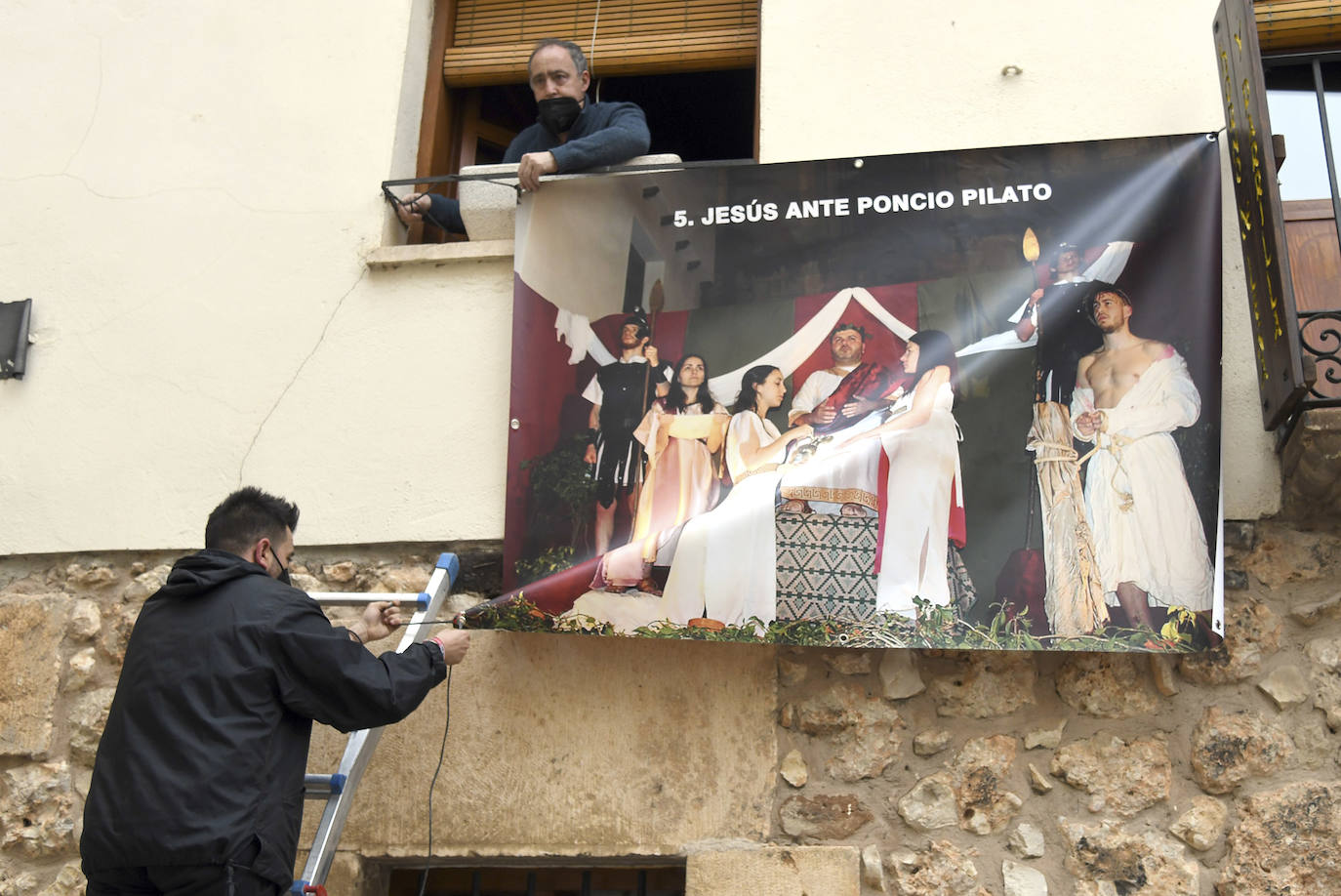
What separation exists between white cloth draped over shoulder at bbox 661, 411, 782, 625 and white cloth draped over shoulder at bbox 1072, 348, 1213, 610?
778 millimetres

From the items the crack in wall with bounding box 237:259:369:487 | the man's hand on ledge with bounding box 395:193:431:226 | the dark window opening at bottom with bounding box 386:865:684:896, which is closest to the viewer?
the dark window opening at bottom with bounding box 386:865:684:896

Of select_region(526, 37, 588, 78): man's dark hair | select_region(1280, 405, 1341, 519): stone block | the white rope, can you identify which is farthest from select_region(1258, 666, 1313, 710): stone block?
the white rope

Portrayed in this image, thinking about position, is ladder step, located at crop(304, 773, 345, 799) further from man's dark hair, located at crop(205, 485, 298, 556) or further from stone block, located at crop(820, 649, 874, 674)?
stone block, located at crop(820, 649, 874, 674)

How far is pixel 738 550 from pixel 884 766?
0.63m

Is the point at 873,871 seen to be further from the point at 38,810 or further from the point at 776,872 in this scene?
the point at 38,810

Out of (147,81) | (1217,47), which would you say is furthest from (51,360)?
(1217,47)

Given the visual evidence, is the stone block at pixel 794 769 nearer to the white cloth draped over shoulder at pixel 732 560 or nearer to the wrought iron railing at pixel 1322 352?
the white cloth draped over shoulder at pixel 732 560

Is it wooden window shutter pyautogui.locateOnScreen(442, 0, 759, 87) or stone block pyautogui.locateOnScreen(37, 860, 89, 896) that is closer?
stone block pyautogui.locateOnScreen(37, 860, 89, 896)

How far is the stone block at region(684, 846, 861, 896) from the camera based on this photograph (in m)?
3.19

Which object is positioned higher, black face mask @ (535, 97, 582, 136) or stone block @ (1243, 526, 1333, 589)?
black face mask @ (535, 97, 582, 136)

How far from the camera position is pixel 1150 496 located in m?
3.26

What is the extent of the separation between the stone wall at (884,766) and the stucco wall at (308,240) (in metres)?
0.56

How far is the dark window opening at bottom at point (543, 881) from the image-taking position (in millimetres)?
3477

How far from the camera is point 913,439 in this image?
133 inches
